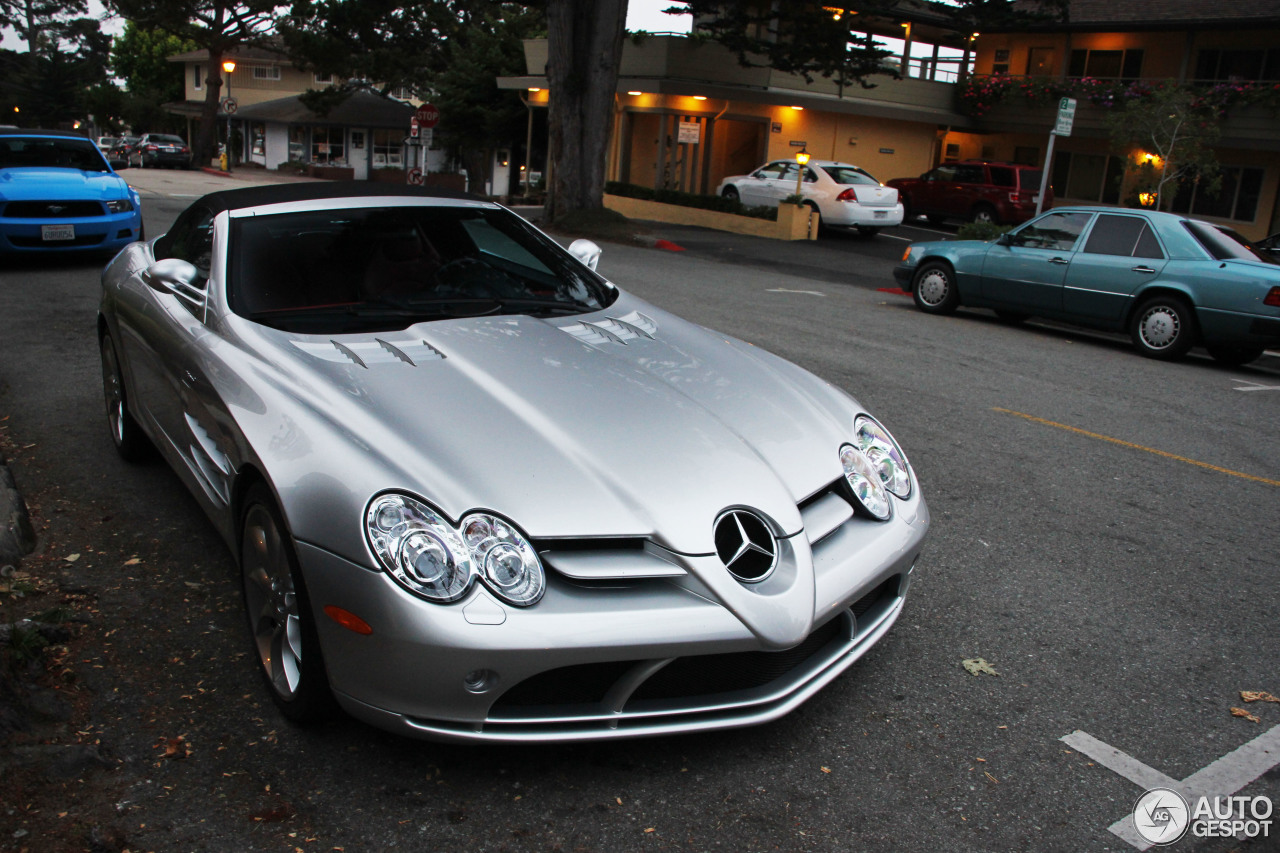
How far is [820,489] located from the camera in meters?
3.26

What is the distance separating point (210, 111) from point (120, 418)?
174ft

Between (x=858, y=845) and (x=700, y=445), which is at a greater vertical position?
(x=700, y=445)

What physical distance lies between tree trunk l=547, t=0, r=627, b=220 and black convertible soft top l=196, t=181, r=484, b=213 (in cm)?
1738

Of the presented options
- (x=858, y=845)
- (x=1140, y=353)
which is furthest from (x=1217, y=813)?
(x=1140, y=353)

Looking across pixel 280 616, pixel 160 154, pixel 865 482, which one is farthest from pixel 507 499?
pixel 160 154

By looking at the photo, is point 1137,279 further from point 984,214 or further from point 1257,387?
point 984,214

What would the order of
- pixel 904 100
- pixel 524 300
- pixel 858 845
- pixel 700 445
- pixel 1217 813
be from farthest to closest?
pixel 904 100 < pixel 524 300 < pixel 700 445 < pixel 1217 813 < pixel 858 845

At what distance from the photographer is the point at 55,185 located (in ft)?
38.8

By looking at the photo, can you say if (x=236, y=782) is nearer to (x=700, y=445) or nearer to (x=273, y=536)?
(x=273, y=536)

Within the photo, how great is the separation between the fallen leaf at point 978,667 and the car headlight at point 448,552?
175cm

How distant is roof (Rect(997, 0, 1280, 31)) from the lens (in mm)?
Result: 29625

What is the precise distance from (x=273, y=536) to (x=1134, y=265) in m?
10.3

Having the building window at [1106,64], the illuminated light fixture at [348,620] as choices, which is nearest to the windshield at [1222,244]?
the illuminated light fixture at [348,620]

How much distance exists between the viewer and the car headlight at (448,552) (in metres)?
2.63
